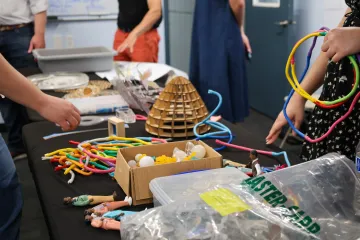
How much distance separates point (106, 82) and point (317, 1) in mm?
1974

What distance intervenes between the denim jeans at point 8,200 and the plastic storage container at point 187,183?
0.54m

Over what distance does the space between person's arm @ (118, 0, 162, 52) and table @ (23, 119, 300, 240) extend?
975 mm

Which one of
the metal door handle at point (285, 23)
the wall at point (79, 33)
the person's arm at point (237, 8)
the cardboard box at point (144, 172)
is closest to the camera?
the cardboard box at point (144, 172)

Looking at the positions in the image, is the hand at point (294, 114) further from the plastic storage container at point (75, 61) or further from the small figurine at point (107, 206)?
the plastic storage container at point (75, 61)

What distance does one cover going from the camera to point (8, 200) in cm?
118

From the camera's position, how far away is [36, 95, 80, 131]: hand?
1147mm

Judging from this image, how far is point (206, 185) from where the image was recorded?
2.64ft

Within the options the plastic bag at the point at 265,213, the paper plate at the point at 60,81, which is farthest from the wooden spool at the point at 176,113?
the paper plate at the point at 60,81

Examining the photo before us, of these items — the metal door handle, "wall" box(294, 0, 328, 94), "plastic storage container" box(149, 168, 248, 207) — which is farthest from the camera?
the metal door handle

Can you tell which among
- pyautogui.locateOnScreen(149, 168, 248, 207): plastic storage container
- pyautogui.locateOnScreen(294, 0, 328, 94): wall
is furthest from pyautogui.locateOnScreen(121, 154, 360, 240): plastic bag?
pyautogui.locateOnScreen(294, 0, 328, 94): wall

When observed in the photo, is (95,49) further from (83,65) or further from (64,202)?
(64,202)

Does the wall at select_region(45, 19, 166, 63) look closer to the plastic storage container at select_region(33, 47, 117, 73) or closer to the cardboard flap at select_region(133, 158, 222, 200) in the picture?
the plastic storage container at select_region(33, 47, 117, 73)

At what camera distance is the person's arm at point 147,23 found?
92.0 inches

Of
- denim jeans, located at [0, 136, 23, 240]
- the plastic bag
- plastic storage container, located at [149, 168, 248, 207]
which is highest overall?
the plastic bag
